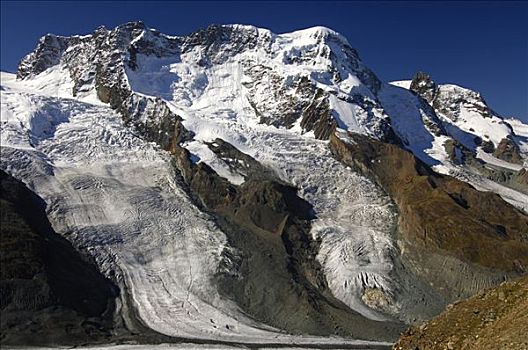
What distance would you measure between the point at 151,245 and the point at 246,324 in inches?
790

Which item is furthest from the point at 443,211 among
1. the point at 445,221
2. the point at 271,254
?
the point at 271,254

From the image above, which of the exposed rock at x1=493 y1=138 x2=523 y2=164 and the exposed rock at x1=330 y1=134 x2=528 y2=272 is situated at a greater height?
the exposed rock at x1=493 y1=138 x2=523 y2=164

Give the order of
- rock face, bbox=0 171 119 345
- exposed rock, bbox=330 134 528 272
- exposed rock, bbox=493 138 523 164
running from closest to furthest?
rock face, bbox=0 171 119 345 → exposed rock, bbox=330 134 528 272 → exposed rock, bbox=493 138 523 164

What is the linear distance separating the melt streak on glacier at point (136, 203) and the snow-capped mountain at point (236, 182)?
0.93 ft

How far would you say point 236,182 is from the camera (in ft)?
310

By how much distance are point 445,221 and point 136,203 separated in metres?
42.9

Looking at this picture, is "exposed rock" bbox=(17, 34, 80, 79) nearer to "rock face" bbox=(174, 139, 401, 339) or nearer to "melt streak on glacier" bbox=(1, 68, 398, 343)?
"melt streak on glacier" bbox=(1, 68, 398, 343)

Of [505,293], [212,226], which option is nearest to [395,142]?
[212,226]

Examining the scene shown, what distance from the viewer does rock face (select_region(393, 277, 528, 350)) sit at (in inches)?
648

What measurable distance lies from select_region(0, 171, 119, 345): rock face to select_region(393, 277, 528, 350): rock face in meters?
39.4

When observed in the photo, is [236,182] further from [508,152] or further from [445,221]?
[508,152]

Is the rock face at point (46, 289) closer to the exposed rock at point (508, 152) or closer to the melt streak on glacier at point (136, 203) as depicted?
the melt streak on glacier at point (136, 203)

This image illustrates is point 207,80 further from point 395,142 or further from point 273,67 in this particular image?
point 395,142

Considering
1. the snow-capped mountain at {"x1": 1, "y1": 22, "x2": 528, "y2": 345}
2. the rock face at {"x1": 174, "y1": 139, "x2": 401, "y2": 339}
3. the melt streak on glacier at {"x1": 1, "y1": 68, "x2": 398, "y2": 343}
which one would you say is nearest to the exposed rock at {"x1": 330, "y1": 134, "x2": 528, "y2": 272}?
the snow-capped mountain at {"x1": 1, "y1": 22, "x2": 528, "y2": 345}
